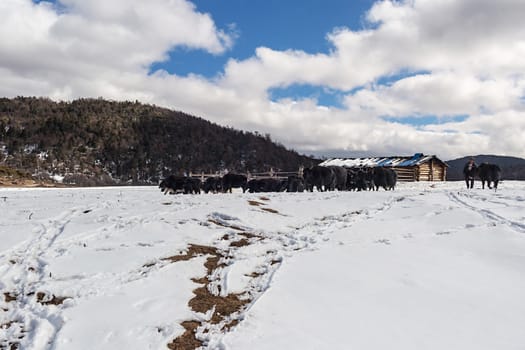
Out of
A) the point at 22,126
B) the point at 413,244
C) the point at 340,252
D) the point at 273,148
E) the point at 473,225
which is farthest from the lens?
the point at 273,148

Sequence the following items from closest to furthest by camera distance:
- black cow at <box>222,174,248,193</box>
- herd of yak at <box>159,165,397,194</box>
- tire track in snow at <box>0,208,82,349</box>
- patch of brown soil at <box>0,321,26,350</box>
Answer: patch of brown soil at <box>0,321,26,350</box> < tire track in snow at <box>0,208,82,349</box> < herd of yak at <box>159,165,397,194</box> < black cow at <box>222,174,248,193</box>

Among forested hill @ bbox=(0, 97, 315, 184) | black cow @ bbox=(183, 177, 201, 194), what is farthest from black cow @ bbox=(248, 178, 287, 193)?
forested hill @ bbox=(0, 97, 315, 184)

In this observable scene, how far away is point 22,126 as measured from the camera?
7006 cm

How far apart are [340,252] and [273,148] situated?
3468 inches

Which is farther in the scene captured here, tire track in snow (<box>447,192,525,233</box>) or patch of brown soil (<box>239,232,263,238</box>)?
tire track in snow (<box>447,192,525,233</box>)

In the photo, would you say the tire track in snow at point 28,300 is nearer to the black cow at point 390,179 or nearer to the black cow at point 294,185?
the black cow at point 294,185

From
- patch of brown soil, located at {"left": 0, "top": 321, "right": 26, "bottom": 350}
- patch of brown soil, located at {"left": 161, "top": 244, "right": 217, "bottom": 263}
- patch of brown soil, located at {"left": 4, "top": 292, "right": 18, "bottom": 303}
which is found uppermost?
patch of brown soil, located at {"left": 161, "top": 244, "right": 217, "bottom": 263}

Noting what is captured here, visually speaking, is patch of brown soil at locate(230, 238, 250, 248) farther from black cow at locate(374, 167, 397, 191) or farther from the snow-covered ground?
black cow at locate(374, 167, 397, 191)

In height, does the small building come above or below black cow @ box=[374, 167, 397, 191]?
above

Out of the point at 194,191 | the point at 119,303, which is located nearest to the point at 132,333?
the point at 119,303

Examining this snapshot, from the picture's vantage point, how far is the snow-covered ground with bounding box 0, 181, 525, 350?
3.84 metres

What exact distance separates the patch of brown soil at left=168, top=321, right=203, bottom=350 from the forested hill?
182 feet

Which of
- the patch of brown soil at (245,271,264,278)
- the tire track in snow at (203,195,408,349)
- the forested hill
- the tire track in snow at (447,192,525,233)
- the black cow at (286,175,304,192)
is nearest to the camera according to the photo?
the tire track in snow at (203,195,408,349)

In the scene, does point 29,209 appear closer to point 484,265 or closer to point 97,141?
point 484,265
